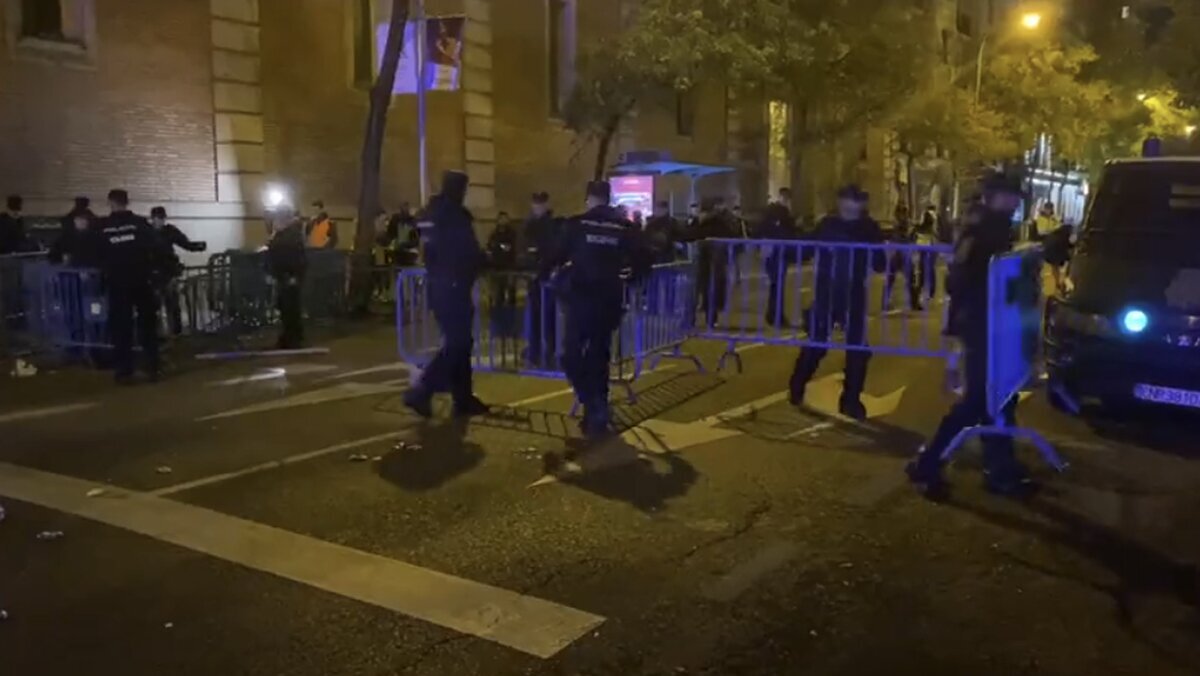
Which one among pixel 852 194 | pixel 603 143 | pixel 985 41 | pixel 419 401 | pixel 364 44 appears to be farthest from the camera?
pixel 985 41

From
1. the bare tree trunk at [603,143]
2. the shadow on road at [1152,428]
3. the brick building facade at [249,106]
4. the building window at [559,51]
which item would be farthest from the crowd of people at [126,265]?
the building window at [559,51]

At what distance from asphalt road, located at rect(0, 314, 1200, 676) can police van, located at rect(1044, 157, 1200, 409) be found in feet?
1.39

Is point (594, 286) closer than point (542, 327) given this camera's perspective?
Yes

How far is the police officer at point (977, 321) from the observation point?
682 centimetres

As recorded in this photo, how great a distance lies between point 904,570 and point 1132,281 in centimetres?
423

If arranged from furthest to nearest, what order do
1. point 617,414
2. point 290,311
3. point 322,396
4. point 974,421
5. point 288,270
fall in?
1. point 290,311
2. point 288,270
3. point 322,396
4. point 617,414
5. point 974,421

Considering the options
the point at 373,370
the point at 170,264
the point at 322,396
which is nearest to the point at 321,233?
the point at 170,264

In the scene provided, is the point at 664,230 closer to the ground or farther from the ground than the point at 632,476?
farther from the ground

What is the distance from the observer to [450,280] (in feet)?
29.3

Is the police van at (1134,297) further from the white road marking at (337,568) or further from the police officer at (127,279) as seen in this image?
the police officer at (127,279)

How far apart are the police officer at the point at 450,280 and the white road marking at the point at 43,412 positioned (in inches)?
115

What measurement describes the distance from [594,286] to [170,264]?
5641mm

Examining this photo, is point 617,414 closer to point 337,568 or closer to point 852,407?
point 852,407

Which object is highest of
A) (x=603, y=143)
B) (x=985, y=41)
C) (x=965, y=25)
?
(x=965, y=25)
